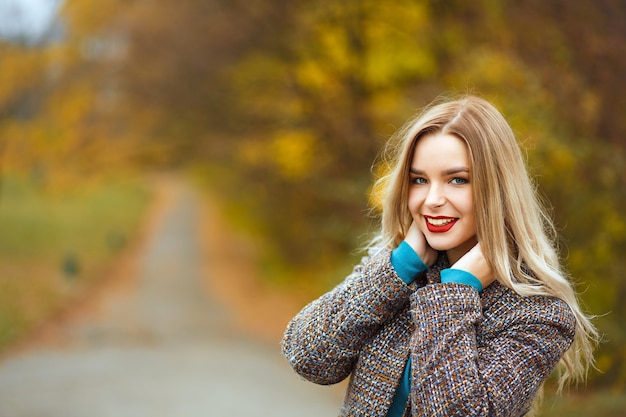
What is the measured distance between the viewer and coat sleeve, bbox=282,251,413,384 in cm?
195

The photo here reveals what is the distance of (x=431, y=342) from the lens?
182cm

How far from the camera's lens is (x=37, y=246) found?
14922 mm

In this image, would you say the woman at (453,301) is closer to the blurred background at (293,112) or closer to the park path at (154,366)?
the blurred background at (293,112)

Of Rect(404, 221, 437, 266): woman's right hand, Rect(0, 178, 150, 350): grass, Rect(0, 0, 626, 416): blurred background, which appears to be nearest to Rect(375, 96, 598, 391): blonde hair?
Rect(404, 221, 437, 266): woman's right hand

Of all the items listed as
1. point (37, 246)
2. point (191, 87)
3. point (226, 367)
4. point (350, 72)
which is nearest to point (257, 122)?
point (191, 87)

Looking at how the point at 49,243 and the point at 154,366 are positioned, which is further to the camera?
the point at 49,243

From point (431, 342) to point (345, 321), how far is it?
0.83 ft

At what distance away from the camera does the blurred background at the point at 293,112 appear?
6.27m

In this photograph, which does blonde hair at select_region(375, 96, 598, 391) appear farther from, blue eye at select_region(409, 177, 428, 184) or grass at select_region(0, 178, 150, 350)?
grass at select_region(0, 178, 150, 350)

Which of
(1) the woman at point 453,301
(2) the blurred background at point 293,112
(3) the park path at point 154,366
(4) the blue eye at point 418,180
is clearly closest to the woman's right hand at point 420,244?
(1) the woman at point 453,301

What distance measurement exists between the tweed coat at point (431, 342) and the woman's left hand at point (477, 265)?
1.9 inches

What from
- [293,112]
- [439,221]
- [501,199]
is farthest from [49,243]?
[501,199]

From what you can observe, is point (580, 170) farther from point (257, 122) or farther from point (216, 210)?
point (216, 210)

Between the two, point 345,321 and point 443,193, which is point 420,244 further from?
point 345,321
